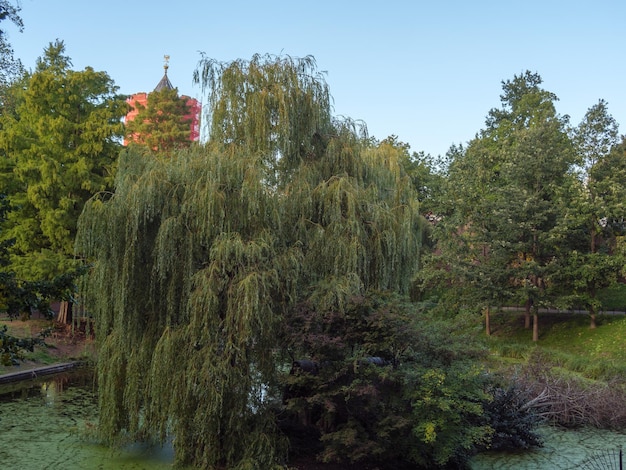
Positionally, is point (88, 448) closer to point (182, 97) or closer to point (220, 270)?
point (220, 270)

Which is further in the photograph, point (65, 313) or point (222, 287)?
point (65, 313)

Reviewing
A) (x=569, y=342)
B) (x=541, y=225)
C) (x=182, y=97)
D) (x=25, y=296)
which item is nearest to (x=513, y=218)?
(x=541, y=225)

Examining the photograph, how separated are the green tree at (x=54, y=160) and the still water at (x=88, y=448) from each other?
904 centimetres

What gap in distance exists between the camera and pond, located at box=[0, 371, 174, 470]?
1070 centimetres

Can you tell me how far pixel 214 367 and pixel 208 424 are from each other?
3.51ft

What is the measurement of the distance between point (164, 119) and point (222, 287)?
3210cm

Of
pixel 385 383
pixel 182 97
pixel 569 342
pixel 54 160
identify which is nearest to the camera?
pixel 385 383

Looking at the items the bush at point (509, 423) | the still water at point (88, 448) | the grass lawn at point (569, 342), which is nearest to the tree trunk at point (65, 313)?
the still water at point (88, 448)

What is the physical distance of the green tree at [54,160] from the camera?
23.6 m

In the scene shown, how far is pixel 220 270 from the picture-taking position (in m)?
10.1

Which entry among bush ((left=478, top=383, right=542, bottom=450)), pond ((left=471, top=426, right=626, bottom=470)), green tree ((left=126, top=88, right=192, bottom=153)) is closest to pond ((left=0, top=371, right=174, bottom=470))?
pond ((left=471, top=426, right=626, bottom=470))

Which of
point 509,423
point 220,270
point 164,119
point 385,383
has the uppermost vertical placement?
point 164,119

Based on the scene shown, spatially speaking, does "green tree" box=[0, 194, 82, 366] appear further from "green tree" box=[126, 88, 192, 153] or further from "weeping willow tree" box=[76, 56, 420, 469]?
"green tree" box=[126, 88, 192, 153]

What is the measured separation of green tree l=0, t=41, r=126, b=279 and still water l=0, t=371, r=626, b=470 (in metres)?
9.04
